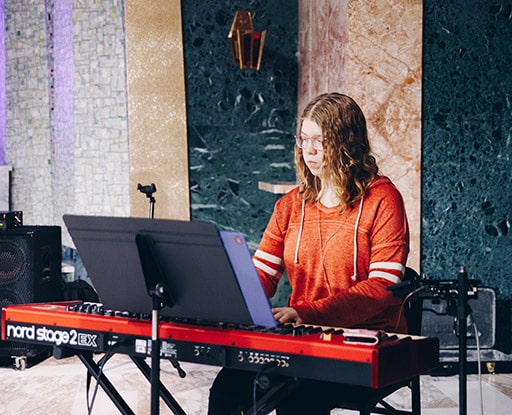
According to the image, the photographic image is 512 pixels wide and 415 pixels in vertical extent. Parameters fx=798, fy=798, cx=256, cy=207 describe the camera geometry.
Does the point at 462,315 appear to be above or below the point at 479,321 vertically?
above

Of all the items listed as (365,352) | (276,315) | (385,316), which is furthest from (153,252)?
(385,316)

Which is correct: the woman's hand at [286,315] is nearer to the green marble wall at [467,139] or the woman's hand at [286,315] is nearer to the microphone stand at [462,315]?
the microphone stand at [462,315]

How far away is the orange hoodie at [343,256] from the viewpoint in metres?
2.47

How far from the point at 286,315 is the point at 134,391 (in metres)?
2.17

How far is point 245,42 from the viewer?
201 inches

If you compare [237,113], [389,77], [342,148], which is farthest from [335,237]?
[237,113]

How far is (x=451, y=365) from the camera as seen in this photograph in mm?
4547

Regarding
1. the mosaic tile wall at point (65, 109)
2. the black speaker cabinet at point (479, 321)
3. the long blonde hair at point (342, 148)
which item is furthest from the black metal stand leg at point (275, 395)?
the mosaic tile wall at point (65, 109)

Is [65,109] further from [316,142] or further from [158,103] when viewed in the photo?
[316,142]

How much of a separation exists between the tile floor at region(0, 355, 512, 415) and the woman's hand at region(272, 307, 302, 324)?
164cm

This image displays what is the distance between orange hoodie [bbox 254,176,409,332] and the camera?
8.11 feet

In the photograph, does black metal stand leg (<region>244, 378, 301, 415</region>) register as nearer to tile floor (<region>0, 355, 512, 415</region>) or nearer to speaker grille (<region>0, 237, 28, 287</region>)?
tile floor (<region>0, 355, 512, 415</region>)

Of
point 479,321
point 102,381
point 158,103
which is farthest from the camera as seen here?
point 158,103

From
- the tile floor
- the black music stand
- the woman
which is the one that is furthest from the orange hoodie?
the tile floor
